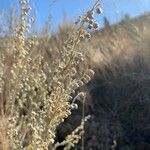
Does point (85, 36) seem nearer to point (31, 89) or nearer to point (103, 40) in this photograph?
point (31, 89)

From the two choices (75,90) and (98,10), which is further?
(75,90)

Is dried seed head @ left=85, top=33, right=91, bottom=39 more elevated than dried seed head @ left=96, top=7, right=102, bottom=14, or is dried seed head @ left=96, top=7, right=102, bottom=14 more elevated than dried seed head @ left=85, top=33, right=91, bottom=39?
dried seed head @ left=96, top=7, right=102, bottom=14

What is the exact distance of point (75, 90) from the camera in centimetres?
502

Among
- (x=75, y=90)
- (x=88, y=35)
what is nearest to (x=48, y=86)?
(x=88, y=35)

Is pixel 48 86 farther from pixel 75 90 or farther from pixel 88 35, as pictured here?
pixel 75 90

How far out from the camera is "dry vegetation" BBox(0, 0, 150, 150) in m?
1.93

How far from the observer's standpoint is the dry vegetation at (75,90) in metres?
1.93

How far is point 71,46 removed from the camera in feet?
6.24

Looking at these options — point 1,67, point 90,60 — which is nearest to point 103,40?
point 90,60

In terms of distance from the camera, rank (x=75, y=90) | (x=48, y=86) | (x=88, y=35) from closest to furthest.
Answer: (x=88, y=35)
(x=48, y=86)
(x=75, y=90)

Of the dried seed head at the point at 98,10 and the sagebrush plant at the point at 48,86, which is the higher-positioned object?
the dried seed head at the point at 98,10

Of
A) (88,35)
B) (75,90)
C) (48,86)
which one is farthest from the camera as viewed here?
(75,90)

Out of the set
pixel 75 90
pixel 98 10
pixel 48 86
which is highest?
pixel 75 90

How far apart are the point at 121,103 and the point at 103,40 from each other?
8.50 ft
